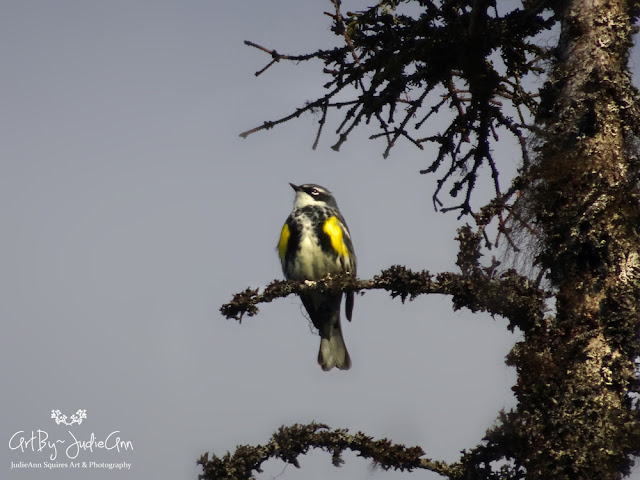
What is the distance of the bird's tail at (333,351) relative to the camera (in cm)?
824

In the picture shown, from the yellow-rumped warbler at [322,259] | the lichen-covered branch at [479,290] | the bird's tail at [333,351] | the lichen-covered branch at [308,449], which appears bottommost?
the lichen-covered branch at [308,449]

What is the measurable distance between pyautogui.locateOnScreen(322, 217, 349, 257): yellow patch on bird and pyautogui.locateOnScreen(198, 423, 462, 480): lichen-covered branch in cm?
402

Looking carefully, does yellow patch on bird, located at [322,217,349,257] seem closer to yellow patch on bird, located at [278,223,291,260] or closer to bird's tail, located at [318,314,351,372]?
yellow patch on bird, located at [278,223,291,260]

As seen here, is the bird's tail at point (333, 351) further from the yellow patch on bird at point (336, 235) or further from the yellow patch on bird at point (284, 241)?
the yellow patch on bird at point (284, 241)

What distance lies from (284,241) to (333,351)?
3.82 feet

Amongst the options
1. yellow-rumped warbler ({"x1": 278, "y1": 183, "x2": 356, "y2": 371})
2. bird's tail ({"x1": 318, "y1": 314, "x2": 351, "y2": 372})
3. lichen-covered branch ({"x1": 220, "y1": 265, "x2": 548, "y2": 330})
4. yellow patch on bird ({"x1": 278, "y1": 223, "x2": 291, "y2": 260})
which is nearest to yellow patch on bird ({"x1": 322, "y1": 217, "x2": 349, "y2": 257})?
yellow-rumped warbler ({"x1": 278, "y1": 183, "x2": 356, "y2": 371})

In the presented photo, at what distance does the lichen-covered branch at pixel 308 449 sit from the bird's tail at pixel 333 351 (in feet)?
12.0

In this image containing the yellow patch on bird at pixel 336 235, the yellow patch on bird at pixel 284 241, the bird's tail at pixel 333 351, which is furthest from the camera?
the yellow patch on bird at pixel 284 241

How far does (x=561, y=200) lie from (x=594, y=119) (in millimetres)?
497

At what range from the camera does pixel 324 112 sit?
224 inches

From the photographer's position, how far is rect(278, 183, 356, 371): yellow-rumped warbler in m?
8.34

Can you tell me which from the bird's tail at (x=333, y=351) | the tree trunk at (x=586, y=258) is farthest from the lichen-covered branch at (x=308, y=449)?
the bird's tail at (x=333, y=351)

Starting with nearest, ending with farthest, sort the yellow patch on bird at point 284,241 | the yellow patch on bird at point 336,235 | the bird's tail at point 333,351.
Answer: the bird's tail at point 333,351, the yellow patch on bird at point 336,235, the yellow patch on bird at point 284,241

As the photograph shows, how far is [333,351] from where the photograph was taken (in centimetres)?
835
